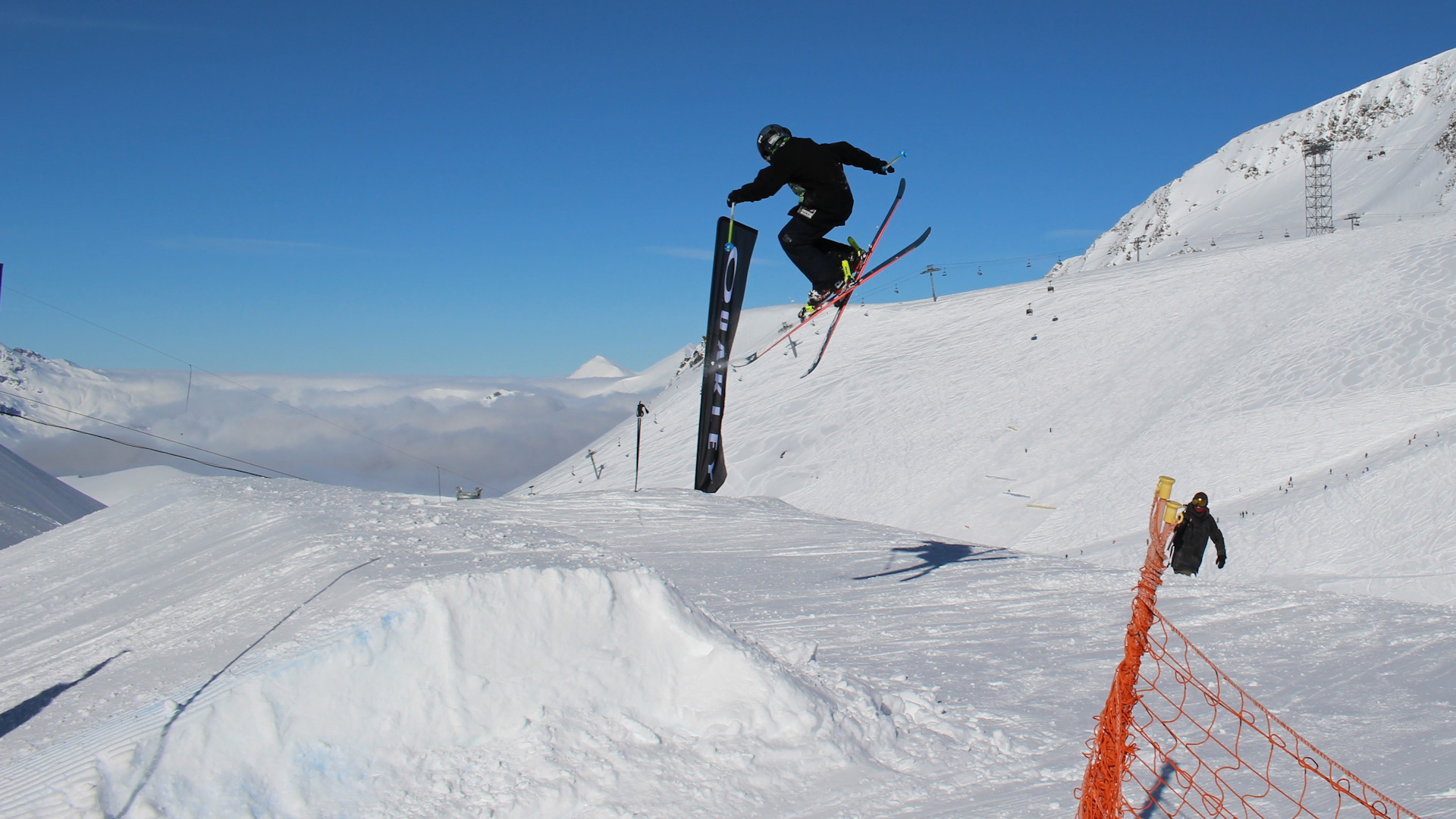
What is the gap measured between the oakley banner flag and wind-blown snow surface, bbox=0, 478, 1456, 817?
7.14ft

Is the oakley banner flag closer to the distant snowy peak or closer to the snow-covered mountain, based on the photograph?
the snow-covered mountain

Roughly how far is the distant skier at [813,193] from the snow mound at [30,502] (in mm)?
14817

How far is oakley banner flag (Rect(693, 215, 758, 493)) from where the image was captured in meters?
9.52

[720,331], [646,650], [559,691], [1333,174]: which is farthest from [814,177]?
[1333,174]

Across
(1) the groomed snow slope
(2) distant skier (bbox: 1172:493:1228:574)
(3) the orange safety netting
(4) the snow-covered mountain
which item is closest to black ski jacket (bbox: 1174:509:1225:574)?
(2) distant skier (bbox: 1172:493:1228:574)

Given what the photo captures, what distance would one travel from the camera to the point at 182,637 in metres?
5.84

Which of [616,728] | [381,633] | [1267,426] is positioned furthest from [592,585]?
[1267,426]

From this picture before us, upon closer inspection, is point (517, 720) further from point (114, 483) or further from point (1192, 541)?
point (114, 483)

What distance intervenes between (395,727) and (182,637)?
226 cm

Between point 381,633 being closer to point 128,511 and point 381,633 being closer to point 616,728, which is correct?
point 616,728

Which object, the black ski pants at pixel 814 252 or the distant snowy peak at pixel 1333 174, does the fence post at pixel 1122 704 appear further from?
the distant snowy peak at pixel 1333 174

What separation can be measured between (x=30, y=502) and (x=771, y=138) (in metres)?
19.1

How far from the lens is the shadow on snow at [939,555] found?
36.0 feet

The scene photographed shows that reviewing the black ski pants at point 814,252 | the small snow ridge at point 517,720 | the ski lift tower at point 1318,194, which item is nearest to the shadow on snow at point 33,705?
the small snow ridge at point 517,720
